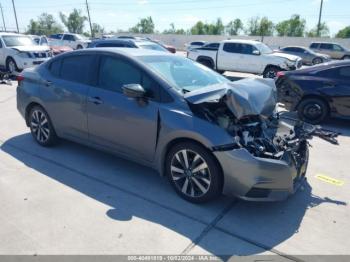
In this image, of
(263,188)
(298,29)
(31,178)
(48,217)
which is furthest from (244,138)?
(298,29)

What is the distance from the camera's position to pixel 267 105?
4.21 m

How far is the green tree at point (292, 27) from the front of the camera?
82.1 metres

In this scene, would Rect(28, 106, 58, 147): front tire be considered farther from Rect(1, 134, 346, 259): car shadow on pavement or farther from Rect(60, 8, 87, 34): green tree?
Rect(60, 8, 87, 34): green tree

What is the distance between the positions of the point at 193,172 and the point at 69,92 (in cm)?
231

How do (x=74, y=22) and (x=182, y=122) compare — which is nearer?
(x=182, y=122)

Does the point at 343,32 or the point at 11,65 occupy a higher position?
the point at 11,65

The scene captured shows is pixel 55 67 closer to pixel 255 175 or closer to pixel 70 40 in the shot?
pixel 255 175

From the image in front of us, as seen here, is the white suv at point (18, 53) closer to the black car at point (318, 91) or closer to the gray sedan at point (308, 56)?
the black car at point (318, 91)

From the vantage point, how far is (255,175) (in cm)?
337

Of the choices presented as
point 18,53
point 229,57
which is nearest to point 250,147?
point 229,57

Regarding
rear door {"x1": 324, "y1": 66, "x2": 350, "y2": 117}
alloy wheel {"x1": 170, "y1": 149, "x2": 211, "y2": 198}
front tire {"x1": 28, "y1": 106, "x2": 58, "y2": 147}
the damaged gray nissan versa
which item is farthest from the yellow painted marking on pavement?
front tire {"x1": 28, "y1": 106, "x2": 58, "y2": 147}

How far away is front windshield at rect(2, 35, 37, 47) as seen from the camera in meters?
15.0

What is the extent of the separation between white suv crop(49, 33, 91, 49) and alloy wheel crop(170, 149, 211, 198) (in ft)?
80.4

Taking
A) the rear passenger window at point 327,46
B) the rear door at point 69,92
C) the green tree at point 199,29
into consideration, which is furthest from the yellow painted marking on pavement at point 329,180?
the green tree at point 199,29
